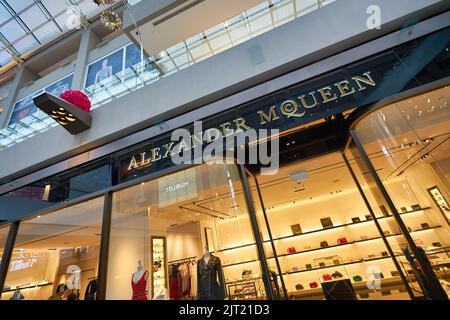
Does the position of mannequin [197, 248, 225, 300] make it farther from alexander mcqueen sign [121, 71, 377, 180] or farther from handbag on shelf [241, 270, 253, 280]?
alexander mcqueen sign [121, 71, 377, 180]

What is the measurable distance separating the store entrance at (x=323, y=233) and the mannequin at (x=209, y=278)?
38.6 inches

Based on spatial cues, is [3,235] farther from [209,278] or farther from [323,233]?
[323,233]

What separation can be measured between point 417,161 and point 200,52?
3457 mm

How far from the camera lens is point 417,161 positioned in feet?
9.08

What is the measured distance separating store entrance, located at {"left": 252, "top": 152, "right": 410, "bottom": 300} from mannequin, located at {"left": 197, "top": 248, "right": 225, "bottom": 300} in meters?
0.98

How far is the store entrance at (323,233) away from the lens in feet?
13.1

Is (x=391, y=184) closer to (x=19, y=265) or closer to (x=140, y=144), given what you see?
(x=140, y=144)

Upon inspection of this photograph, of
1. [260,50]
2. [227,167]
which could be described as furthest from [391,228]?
[260,50]

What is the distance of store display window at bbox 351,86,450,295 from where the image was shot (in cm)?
225

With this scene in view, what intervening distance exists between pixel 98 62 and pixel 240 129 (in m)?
5.42

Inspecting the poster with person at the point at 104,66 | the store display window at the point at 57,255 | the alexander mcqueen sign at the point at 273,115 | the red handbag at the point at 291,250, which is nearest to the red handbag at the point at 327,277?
the red handbag at the point at 291,250

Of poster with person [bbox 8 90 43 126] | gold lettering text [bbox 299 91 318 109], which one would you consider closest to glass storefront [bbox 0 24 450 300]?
gold lettering text [bbox 299 91 318 109]

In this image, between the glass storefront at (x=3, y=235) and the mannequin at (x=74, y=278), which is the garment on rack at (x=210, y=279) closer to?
the mannequin at (x=74, y=278)

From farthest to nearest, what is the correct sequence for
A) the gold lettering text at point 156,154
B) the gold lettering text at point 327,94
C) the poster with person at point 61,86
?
the poster with person at point 61,86 < the gold lettering text at point 156,154 < the gold lettering text at point 327,94
